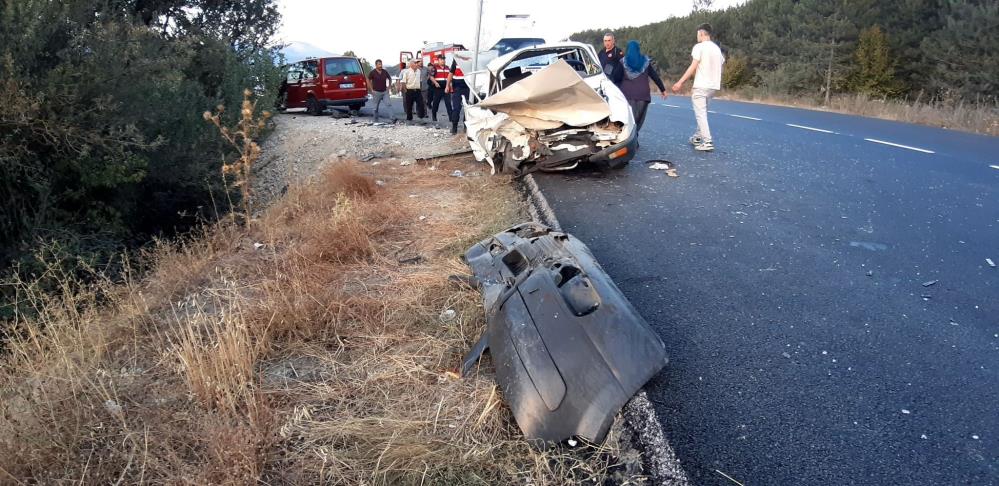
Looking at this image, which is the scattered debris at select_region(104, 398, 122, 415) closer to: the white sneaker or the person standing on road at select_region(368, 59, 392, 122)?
the white sneaker

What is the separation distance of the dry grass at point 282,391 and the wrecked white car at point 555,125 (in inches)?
118

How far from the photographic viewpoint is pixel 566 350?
8.22ft

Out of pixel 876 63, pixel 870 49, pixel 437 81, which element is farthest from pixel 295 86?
pixel 876 63

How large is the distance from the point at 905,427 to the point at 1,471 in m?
3.54

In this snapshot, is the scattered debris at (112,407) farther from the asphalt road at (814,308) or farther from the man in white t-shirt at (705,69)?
the man in white t-shirt at (705,69)

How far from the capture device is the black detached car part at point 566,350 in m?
2.36

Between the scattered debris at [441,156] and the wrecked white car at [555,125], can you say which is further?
the scattered debris at [441,156]

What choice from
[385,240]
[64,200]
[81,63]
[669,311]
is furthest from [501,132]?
[64,200]

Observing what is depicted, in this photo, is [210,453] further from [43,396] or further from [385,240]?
[385,240]

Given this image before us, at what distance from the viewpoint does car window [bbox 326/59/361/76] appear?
18.6 metres

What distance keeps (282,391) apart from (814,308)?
3029 millimetres

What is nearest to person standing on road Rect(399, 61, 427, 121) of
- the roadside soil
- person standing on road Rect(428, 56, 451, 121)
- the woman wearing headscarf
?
person standing on road Rect(428, 56, 451, 121)

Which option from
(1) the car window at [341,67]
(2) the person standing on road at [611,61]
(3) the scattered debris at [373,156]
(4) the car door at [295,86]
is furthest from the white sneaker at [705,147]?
(4) the car door at [295,86]

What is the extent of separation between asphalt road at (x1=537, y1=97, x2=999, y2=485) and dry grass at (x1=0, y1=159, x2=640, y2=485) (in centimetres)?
78
